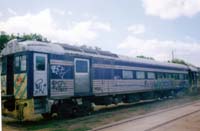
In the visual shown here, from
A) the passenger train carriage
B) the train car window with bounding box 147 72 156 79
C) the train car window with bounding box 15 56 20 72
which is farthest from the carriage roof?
the train car window with bounding box 147 72 156 79

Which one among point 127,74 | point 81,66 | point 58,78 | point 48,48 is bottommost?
point 58,78

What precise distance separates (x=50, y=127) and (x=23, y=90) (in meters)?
1.89

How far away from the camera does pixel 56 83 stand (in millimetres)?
12156

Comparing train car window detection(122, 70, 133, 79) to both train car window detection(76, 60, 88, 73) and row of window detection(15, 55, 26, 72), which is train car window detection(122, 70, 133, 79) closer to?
train car window detection(76, 60, 88, 73)

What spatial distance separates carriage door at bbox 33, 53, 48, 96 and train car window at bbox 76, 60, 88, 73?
6.97ft

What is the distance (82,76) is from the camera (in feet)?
44.9

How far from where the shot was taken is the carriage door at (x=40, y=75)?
1123 cm

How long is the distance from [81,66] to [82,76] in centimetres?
50

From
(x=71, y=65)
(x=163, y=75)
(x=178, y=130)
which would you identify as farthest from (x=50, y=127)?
(x=163, y=75)

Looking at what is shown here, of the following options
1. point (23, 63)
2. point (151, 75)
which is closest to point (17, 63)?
point (23, 63)

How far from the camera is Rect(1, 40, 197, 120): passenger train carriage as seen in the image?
11.2 meters

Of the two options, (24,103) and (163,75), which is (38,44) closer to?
(24,103)

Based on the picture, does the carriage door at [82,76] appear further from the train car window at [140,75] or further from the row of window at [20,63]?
the train car window at [140,75]

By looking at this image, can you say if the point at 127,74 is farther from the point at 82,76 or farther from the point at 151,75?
the point at 82,76
